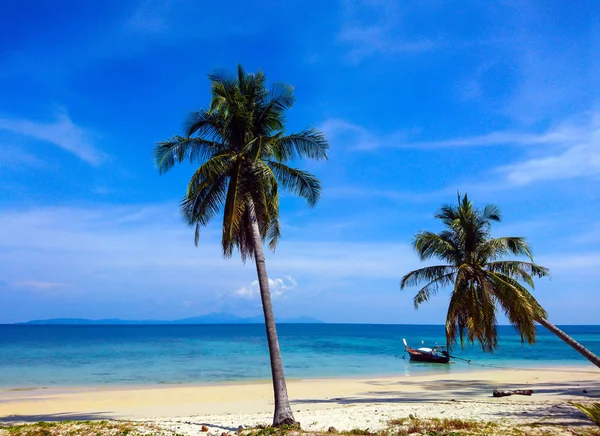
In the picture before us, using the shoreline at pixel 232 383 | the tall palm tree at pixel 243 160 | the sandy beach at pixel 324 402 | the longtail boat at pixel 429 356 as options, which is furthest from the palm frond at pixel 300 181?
the longtail boat at pixel 429 356

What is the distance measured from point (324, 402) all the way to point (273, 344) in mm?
8494

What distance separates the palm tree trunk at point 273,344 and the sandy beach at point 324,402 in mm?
1157

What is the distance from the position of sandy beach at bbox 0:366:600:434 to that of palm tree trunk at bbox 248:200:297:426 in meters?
1.16

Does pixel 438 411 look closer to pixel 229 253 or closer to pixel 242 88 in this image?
pixel 229 253

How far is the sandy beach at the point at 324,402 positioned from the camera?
1290 cm

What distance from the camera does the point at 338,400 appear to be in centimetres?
1908

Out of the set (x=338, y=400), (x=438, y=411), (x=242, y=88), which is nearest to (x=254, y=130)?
(x=242, y=88)

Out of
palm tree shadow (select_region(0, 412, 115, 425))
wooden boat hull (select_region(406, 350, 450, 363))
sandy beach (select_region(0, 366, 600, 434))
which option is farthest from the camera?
wooden boat hull (select_region(406, 350, 450, 363))

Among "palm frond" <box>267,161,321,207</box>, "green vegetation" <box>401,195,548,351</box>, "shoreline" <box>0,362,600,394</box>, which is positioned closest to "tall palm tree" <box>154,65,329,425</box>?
"palm frond" <box>267,161,321,207</box>

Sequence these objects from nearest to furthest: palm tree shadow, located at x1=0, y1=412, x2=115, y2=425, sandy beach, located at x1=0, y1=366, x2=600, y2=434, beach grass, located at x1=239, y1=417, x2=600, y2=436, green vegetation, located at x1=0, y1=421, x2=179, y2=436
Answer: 1. green vegetation, located at x1=0, y1=421, x2=179, y2=436
2. beach grass, located at x1=239, y1=417, x2=600, y2=436
3. sandy beach, located at x1=0, y1=366, x2=600, y2=434
4. palm tree shadow, located at x1=0, y1=412, x2=115, y2=425

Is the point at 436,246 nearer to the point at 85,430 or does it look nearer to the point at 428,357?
the point at 85,430

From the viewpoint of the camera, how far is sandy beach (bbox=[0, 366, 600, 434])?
1290 cm

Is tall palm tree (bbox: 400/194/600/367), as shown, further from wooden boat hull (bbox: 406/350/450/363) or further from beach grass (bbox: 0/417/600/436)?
wooden boat hull (bbox: 406/350/450/363)

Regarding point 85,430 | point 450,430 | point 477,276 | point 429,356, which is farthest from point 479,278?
point 429,356
